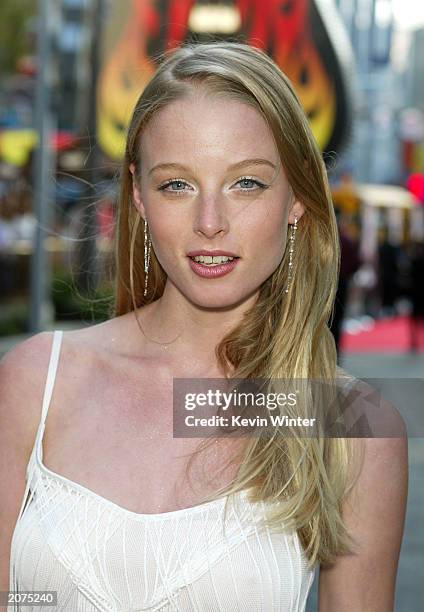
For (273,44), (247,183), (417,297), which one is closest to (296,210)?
(247,183)

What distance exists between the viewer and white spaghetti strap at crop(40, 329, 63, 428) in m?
2.19

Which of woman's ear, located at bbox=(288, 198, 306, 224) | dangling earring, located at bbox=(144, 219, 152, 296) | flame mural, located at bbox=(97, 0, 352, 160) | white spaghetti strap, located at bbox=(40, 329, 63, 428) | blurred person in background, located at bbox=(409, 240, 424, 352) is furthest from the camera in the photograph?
blurred person in background, located at bbox=(409, 240, 424, 352)

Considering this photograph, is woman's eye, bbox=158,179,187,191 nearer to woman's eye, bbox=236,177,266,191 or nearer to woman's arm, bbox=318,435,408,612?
woman's eye, bbox=236,177,266,191

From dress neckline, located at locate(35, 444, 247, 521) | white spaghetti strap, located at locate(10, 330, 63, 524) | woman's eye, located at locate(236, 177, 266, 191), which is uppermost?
woman's eye, located at locate(236, 177, 266, 191)

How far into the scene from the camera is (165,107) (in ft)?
7.27

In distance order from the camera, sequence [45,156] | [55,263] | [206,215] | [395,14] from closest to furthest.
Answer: [206,215]
[45,156]
[395,14]
[55,263]

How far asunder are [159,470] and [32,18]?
32304 mm

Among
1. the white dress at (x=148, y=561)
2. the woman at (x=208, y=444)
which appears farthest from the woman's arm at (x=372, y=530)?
the white dress at (x=148, y=561)

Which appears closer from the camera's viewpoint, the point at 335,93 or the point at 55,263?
the point at 335,93

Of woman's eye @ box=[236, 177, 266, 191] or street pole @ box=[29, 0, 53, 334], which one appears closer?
woman's eye @ box=[236, 177, 266, 191]

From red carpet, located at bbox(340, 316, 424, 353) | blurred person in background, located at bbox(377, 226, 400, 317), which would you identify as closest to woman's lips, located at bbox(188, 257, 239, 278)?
red carpet, located at bbox(340, 316, 424, 353)

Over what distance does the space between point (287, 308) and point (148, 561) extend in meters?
0.55

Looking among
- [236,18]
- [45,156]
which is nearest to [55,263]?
[45,156]

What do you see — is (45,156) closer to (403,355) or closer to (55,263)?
(403,355)
